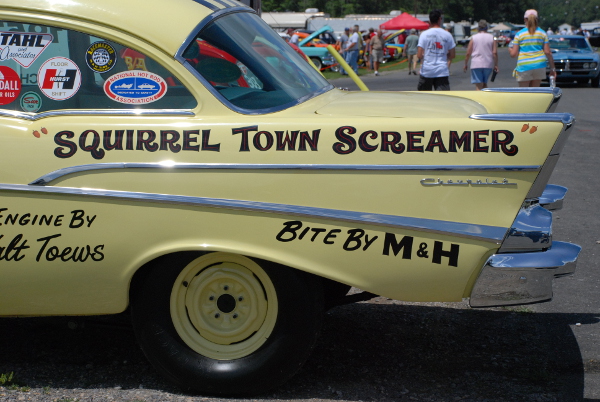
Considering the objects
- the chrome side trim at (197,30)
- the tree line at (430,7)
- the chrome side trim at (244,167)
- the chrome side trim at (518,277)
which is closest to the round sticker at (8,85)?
the chrome side trim at (244,167)

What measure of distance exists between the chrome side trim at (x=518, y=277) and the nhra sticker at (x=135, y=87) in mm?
1610

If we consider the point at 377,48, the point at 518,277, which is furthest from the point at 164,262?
the point at 377,48

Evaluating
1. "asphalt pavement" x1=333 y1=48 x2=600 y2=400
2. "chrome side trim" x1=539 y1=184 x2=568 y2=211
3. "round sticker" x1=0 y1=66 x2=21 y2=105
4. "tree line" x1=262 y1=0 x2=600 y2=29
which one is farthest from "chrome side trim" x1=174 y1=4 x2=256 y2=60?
"tree line" x1=262 y1=0 x2=600 y2=29

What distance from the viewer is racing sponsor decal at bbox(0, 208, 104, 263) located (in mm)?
2982

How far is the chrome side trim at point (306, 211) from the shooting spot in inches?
112

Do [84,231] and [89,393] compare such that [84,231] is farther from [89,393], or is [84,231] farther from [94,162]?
[89,393]

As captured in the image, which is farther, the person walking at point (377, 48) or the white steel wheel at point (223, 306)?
the person walking at point (377, 48)

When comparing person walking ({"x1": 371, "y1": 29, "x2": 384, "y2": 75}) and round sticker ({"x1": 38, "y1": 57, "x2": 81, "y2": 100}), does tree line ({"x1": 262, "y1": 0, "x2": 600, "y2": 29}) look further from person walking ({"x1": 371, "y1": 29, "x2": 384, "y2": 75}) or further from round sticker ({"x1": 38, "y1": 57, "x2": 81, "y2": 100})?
round sticker ({"x1": 38, "y1": 57, "x2": 81, "y2": 100})

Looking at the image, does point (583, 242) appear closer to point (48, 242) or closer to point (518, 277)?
point (518, 277)

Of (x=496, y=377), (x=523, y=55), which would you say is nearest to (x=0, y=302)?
(x=496, y=377)

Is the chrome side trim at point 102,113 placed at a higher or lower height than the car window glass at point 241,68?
lower

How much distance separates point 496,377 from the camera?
343cm

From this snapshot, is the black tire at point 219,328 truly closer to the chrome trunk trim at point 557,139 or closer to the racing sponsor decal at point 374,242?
the racing sponsor decal at point 374,242

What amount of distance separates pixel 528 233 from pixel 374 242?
2.09 feet
